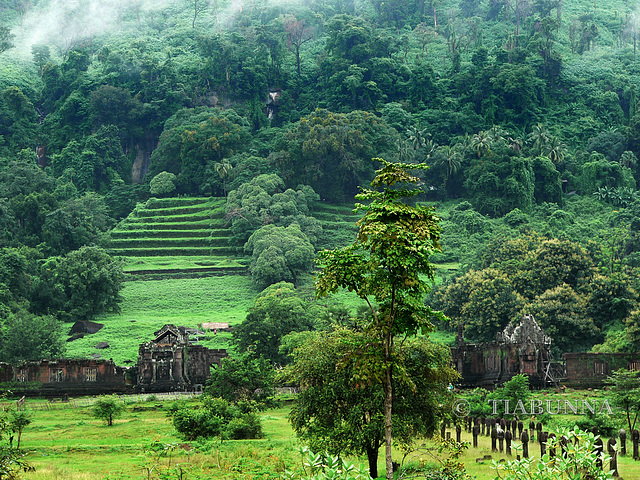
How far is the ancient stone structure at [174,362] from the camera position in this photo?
57719 mm

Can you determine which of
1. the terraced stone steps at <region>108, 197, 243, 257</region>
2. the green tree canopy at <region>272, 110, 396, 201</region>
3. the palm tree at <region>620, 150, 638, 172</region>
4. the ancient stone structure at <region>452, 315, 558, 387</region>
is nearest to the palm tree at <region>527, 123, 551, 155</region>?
the palm tree at <region>620, 150, 638, 172</region>

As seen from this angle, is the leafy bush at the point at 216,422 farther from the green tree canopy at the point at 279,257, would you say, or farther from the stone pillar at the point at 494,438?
the green tree canopy at the point at 279,257

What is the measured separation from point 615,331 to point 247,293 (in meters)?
33.4

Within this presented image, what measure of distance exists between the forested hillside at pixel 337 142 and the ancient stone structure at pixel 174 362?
819 cm

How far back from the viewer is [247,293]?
80688 millimetres

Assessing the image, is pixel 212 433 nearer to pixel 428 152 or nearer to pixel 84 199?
pixel 84 199

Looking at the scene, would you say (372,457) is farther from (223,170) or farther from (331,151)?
(223,170)

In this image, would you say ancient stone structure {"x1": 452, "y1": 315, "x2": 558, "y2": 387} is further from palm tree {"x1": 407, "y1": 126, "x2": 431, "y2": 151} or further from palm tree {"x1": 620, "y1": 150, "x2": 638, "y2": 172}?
palm tree {"x1": 620, "y1": 150, "x2": 638, "y2": 172}

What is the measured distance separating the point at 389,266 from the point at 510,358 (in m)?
36.4

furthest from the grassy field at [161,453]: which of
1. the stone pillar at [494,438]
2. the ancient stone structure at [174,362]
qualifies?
the ancient stone structure at [174,362]

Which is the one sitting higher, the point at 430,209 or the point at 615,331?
the point at 430,209

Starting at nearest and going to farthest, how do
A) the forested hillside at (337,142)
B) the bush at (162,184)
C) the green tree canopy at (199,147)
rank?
the forested hillside at (337,142) < the bush at (162,184) < the green tree canopy at (199,147)

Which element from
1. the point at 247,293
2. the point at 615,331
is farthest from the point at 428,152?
the point at 615,331

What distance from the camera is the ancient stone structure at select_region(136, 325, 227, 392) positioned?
5772 cm
